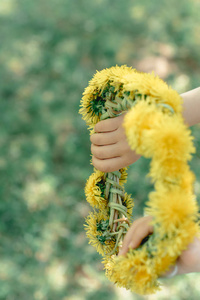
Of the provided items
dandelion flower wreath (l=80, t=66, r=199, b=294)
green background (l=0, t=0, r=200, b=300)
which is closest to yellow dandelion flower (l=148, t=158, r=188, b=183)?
dandelion flower wreath (l=80, t=66, r=199, b=294)

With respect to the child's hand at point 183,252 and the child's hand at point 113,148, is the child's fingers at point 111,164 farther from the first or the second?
the child's hand at point 183,252

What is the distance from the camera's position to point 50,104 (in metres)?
1.94

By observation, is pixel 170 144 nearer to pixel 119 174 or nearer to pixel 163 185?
pixel 163 185

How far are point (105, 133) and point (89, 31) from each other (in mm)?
1640

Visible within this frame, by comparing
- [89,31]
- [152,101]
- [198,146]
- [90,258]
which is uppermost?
[89,31]

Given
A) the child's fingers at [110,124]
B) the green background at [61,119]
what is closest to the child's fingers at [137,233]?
the child's fingers at [110,124]

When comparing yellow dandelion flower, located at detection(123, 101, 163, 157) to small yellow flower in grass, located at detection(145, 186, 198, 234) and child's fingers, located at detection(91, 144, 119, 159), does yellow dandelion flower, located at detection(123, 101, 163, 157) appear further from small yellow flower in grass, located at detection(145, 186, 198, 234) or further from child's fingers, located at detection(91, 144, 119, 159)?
child's fingers, located at detection(91, 144, 119, 159)

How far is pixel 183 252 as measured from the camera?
525mm

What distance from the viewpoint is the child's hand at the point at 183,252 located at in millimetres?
527

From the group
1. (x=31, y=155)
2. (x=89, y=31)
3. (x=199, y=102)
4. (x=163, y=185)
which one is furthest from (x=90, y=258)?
(x=89, y=31)

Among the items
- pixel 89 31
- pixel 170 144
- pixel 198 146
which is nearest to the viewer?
pixel 170 144

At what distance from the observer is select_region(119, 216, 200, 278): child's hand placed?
1.73 feet

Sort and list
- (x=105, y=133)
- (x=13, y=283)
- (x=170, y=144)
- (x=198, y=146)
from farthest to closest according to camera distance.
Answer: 1. (x=13, y=283)
2. (x=198, y=146)
3. (x=105, y=133)
4. (x=170, y=144)

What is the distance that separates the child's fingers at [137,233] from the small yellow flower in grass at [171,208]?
0.09 m
